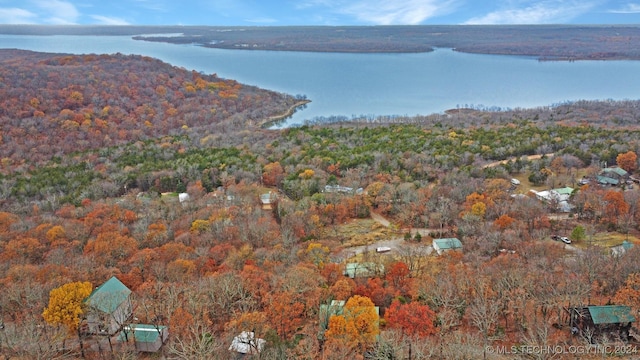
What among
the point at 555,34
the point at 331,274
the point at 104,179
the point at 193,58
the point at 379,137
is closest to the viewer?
the point at 331,274

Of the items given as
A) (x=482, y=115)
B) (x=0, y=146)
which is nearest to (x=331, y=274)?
(x=0, y=146)

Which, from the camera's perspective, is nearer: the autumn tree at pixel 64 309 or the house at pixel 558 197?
the autumn tree at pixel 64 309

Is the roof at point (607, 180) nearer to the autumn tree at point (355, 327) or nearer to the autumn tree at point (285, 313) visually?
the autumn tree at point (355, 327)

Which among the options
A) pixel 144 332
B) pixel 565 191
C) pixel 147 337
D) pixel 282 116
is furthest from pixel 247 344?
pixel 282 116

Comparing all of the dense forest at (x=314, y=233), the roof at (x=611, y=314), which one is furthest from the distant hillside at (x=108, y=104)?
the roof at (x=611, y=314)

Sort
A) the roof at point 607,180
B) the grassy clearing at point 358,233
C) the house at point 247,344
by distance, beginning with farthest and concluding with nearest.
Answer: the roof at point 607,180 < the grassy clearing at point 358,233 < the house at point 247,344

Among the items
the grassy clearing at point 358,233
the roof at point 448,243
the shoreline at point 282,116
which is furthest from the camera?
the shoreline at point 282,116

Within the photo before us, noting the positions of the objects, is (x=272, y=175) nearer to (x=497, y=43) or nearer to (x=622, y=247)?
(x=622, y=247)

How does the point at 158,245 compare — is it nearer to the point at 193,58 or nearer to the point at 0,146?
the point at 0,146
